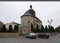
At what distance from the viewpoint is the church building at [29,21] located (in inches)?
234

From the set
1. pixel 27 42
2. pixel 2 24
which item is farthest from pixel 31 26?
pixel 2 24

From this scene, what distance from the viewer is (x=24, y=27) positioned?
5.98 metres

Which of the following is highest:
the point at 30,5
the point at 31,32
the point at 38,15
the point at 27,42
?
the point at 30,5

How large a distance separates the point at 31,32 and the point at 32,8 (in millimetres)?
947

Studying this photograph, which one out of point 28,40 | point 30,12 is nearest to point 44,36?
point 28,40

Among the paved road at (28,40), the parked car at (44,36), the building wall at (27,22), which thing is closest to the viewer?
the building wall at (27,22)

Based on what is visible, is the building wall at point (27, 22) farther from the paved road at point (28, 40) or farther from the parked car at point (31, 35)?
the paved road at point (28, 40)

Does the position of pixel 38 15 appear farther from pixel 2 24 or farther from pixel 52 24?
pixel 2 24

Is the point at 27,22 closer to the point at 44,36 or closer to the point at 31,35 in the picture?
the point at 31,35

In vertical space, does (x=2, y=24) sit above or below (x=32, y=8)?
below

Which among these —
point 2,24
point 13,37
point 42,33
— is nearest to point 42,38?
point 42,33

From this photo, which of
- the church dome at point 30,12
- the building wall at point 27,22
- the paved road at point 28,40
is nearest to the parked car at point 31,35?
the paved road at point 28,40

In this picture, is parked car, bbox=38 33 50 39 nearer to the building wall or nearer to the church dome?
the building wall

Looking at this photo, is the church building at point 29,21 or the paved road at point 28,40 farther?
the paved road at point 28,40
